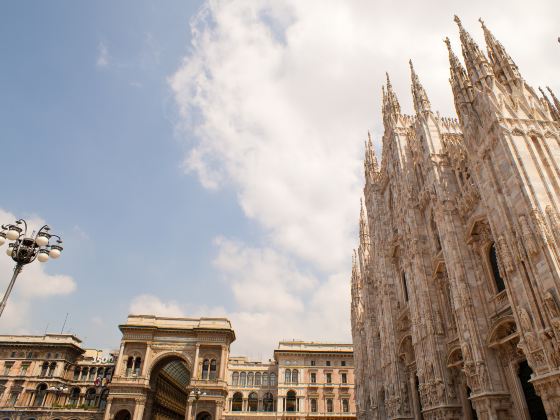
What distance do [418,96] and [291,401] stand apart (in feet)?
158

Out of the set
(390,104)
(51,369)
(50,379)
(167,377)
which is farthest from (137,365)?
(390,104)

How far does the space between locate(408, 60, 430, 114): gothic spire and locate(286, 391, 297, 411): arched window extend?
47.2m

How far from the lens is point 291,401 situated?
59188 mm

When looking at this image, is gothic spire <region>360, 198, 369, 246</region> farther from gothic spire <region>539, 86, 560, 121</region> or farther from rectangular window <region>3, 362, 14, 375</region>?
rectangular window <region>3, 362, 14, 375</region>

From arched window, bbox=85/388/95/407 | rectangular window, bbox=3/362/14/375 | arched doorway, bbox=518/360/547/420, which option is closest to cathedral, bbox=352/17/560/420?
arched doorway, bbox=518/360/547/420

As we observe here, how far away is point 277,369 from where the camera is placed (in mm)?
62438

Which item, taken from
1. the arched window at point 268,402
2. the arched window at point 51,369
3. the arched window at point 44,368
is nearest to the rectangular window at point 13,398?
the arched window at point 44,368

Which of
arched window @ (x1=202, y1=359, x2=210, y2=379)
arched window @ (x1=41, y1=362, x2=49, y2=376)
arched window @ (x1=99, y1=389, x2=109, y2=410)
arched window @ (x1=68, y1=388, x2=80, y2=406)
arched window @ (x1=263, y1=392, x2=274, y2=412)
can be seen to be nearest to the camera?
arched window @ (x1=202, y1=359, x2=210, y2=379)

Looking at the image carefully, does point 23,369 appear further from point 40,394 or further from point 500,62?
point 500,62

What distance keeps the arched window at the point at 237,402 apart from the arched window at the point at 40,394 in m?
26.5

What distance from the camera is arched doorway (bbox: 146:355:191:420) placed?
170 feet

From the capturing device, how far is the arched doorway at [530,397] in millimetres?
16234

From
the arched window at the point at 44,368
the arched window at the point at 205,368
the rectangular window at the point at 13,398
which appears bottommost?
the rectangular window at the point at 13,398

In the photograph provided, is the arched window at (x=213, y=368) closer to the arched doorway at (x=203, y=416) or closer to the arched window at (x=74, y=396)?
the arched doorway at (x=203, y=416)
